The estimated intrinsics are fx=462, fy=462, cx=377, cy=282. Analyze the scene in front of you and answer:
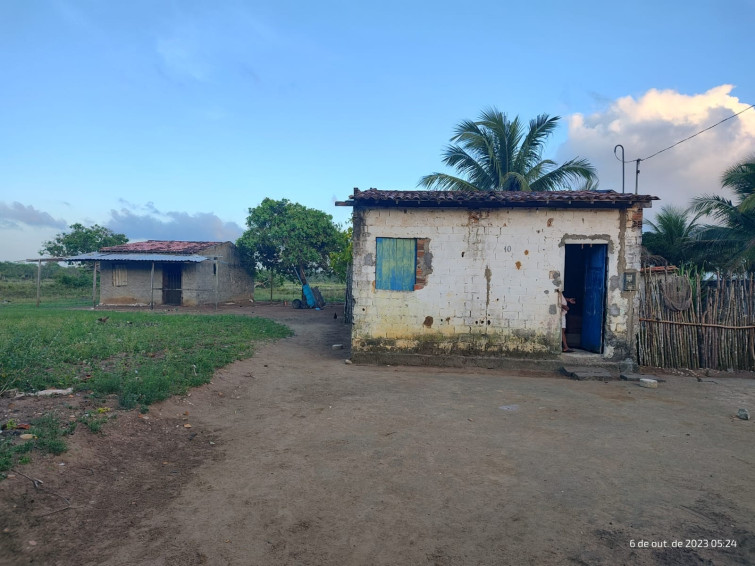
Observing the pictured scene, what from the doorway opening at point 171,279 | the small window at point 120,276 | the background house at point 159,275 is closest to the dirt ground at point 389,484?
the background house at point 159,275

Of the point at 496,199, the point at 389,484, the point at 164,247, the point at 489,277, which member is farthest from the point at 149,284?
the point at 389,484

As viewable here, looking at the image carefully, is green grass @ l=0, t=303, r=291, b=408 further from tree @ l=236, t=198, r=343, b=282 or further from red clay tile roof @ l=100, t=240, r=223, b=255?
tree @ l=236, t=198, r=343, b=282

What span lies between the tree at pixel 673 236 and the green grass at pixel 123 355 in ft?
41.7

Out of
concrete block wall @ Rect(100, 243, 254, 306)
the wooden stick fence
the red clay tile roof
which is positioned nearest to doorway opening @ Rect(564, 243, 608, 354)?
the wooden stick fence

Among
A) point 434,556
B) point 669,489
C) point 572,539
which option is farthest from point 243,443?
point 669,489

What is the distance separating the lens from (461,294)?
32.0 feet

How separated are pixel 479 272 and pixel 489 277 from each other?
0.76ft

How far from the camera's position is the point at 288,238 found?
25797 mm

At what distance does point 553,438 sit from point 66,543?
4.82 m

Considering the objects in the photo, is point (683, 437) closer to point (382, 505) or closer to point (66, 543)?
point (382, 505)

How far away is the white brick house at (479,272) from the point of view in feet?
31.2

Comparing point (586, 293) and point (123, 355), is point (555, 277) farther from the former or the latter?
point (123, 355)

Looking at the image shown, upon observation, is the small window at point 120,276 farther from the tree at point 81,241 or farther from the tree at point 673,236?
the tree at point 673,236

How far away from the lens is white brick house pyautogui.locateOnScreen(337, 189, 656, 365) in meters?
9.51
